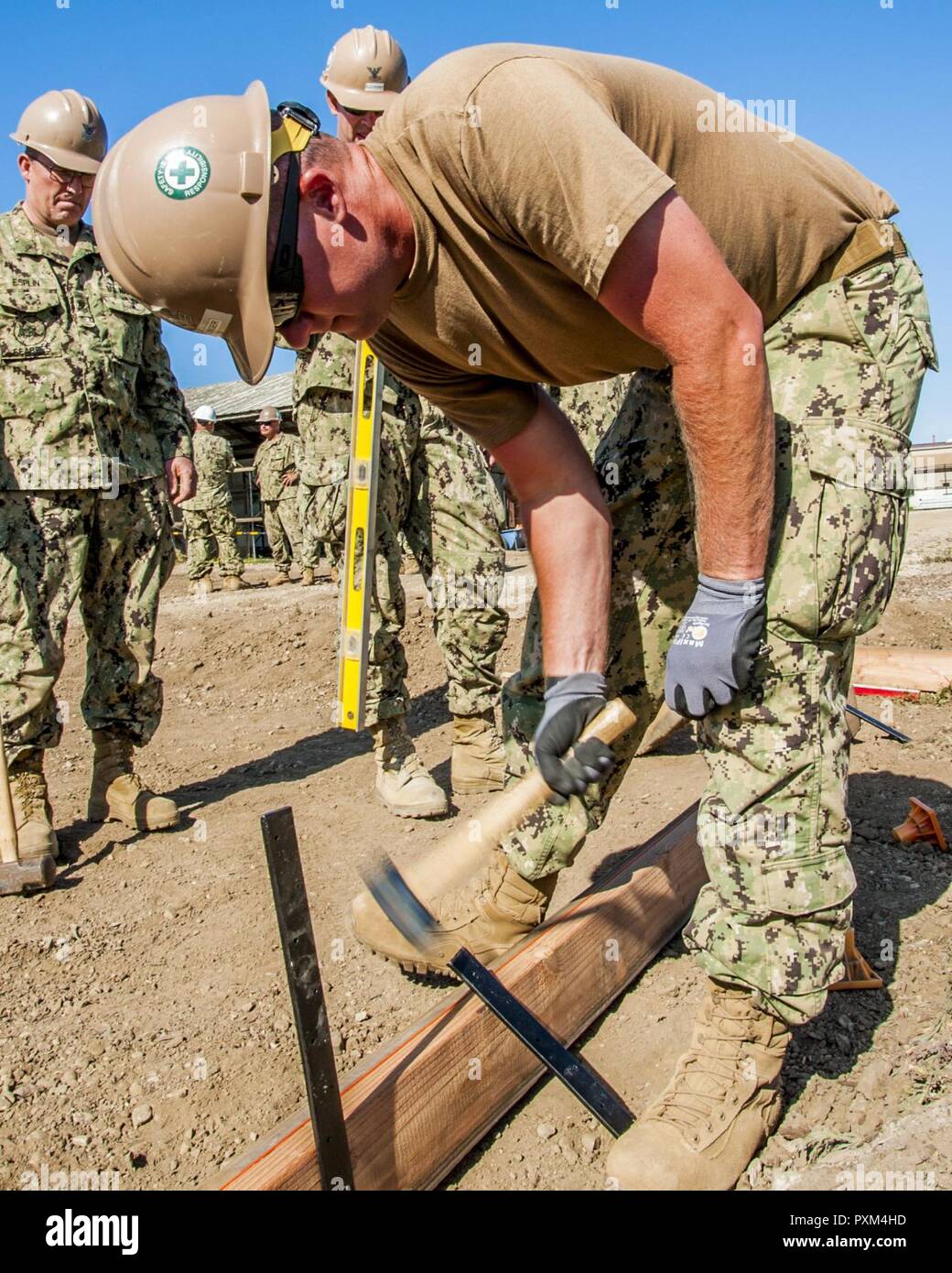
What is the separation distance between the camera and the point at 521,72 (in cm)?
166

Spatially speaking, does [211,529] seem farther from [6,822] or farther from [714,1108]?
[714,1108]

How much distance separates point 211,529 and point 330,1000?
1158 centimetres

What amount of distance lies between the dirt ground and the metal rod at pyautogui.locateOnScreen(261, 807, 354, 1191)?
0.50 meters

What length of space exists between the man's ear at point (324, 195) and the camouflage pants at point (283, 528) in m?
12.2

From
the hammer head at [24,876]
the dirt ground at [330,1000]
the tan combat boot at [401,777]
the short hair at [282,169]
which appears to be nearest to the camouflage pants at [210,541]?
the dirt ground at [330,1000]

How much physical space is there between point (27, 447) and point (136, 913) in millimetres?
1881

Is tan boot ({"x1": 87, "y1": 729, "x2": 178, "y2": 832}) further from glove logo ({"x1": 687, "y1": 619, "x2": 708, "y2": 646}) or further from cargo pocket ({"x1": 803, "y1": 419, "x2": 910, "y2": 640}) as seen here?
cargo pocket ({"x1": 803, "y1": 419, "x2": 910, "y2": 640})

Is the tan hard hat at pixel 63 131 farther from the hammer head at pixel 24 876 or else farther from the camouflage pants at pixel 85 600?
the hammer head at pixel 24 876

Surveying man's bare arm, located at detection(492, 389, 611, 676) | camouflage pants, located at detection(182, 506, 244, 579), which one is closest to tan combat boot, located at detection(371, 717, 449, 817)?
man's bare arm, located at detection(492, 389, 611, 676)

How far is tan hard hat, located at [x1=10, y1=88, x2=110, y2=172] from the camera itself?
3.80m

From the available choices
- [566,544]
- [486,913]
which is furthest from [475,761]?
[566,544]

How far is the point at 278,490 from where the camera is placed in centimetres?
1522

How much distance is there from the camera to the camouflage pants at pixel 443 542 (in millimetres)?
4316
